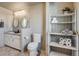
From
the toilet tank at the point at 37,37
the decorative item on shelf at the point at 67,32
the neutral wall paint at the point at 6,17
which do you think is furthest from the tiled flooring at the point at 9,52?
the decorative item on shelf at the point at 67,32

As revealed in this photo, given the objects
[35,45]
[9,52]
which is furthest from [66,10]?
[9,52]

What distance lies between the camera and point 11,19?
1293mm

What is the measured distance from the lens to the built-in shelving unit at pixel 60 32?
50.0 inches

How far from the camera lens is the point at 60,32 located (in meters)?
1.31

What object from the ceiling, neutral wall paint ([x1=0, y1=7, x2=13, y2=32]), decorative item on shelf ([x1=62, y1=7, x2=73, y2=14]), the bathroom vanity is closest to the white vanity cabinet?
the bathroom vanity

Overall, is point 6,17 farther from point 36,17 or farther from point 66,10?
point 66,10

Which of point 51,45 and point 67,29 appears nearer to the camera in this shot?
point 67,29

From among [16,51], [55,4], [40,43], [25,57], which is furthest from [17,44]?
[55,4]

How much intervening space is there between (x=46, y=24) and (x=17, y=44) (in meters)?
0.57

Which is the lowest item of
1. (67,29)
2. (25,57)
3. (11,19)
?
(25,57)

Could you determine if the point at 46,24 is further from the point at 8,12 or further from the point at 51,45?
the point at 8,12

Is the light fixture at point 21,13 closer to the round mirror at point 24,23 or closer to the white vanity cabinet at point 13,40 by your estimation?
A: the round mirror at point 24,23

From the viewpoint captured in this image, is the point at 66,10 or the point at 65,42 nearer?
the point at 66,10

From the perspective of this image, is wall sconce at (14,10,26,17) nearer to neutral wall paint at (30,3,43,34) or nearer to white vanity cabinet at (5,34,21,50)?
neutral wall paint at (30,3,43,34)
